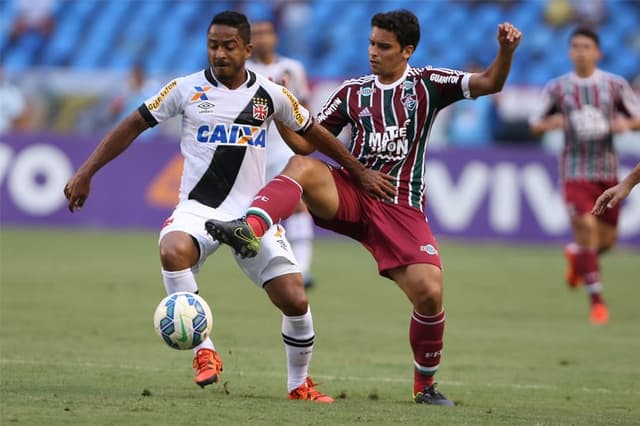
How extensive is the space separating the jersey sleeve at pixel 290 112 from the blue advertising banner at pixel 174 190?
10762 millimetres

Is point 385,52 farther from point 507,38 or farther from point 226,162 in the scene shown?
point 226,162

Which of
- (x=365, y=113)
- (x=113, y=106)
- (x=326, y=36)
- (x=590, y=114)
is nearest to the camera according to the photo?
(x=365, y=113)

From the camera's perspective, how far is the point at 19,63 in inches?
931

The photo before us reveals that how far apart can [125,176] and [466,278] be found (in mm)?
6212

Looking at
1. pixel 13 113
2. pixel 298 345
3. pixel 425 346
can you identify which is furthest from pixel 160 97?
pixel 13 113

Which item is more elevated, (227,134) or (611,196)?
(227,134)

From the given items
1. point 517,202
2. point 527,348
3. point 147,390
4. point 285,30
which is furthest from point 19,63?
point 147,390

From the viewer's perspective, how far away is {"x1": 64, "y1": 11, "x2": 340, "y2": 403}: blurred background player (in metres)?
6.82

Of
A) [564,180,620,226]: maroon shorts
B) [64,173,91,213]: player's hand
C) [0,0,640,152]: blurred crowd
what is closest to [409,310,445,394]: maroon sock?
[64,173,91,213]: player's hand

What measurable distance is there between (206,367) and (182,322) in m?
0.35

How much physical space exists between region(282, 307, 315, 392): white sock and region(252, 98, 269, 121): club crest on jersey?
1.14m

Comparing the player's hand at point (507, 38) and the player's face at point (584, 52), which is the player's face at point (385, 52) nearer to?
the player's hand at point (507, 38)

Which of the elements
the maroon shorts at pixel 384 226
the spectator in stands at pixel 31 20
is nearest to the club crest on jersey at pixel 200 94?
the maroon shorts at pixel 384 226

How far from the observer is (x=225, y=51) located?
6844 mm
